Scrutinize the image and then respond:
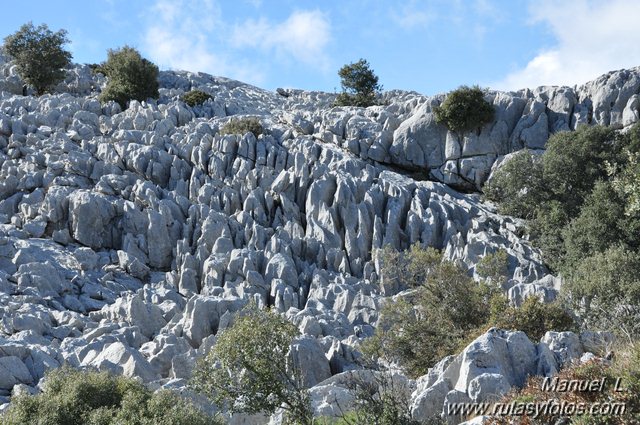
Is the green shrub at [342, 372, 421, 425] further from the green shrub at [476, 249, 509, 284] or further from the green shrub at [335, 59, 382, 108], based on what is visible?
the green shrub at [335, 59, 382, 108]

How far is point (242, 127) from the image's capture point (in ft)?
183

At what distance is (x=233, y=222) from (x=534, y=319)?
22.1 meters

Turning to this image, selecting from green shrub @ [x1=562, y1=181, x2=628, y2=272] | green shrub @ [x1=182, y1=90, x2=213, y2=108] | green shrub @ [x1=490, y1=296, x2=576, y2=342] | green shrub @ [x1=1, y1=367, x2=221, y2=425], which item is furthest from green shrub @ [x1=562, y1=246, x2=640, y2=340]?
green shrub @ [x1=182, y1=90, x2=213, y2=108]

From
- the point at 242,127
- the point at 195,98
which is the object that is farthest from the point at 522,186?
the point at 195,98

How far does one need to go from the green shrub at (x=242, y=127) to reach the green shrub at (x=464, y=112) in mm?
14470

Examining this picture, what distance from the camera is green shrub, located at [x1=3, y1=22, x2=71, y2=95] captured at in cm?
7294

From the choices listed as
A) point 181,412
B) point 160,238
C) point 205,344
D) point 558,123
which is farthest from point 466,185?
point 181,412

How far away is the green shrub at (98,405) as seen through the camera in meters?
21.0

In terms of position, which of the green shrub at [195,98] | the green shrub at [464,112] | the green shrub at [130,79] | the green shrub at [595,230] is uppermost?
the green shrub at [130,79]

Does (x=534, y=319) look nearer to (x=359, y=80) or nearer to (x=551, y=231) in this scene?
(x=551, y=231)

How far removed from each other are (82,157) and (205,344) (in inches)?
1023

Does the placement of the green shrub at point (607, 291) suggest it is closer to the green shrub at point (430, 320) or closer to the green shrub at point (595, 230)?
the green shrub at point (595, 230)

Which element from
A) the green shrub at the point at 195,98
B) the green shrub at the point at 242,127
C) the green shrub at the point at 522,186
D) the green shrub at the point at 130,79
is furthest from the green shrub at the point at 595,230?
the green shrub at the point at 130,79

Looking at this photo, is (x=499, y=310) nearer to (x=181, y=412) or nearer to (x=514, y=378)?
(x=514, y=378)
